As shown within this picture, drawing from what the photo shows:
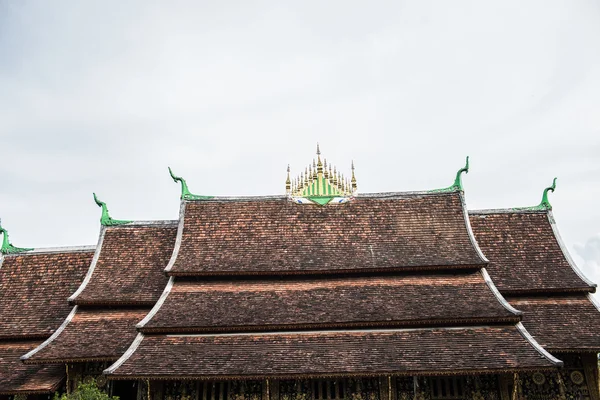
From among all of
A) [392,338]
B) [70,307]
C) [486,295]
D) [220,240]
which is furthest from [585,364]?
[70,307]

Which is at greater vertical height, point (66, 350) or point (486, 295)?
point (486, 295)

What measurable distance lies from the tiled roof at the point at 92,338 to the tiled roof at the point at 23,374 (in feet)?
3.04

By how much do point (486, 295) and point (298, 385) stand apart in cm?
668

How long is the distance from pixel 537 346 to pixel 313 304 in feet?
21.8

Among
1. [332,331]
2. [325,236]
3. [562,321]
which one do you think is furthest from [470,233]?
[332,331]

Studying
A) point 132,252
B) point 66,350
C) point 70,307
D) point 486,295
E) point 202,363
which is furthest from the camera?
point 132,252

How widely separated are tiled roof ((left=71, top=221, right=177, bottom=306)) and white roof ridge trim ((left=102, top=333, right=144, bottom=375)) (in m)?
2.25

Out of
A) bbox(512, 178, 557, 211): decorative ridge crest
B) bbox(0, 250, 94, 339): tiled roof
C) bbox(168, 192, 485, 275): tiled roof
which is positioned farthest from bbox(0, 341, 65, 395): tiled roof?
bbox(512, 178, 557, 211): decorative ridge crest

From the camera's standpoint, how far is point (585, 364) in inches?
648

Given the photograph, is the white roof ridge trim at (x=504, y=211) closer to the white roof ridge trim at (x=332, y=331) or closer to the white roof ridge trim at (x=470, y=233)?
the white roof ridge trim at (x=470, y=233)

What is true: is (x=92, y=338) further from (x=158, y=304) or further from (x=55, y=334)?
(x=158, y=304)

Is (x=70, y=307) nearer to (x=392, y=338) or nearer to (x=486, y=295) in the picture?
(x=392, y=338)

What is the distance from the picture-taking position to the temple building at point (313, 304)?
1548 centimetres

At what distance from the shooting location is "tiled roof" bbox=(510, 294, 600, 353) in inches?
635
